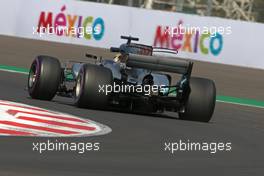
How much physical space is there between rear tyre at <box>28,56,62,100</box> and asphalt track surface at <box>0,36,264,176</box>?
19 centimetres

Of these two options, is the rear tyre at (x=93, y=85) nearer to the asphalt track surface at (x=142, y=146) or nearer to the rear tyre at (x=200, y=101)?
the asphalt track surface at (x=142, y=146)

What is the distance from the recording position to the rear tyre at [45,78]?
13969 mm

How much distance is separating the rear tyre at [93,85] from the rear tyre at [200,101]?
4.20 feet

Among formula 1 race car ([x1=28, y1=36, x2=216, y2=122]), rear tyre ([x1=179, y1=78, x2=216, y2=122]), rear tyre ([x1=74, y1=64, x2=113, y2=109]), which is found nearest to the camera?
rear tyre ([x1=74, y1=64, x2=113, y2=109])

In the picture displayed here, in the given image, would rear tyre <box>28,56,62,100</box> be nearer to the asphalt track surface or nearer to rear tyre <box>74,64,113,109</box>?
the asphalt track surface

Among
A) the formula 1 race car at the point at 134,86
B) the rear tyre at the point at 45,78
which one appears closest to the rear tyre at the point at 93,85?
the formula 1 race car at the point at 134,86

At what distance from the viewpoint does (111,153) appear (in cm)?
976

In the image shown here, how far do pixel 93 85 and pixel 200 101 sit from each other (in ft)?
5.58

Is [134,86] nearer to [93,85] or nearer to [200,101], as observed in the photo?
[93,85]

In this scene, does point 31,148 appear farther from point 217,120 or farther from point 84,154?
point 217,120

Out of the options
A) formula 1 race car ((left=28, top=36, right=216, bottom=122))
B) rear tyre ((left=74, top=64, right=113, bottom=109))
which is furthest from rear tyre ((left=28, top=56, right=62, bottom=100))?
rear tyre ((left=74, top=64, right=113, bottom=109))

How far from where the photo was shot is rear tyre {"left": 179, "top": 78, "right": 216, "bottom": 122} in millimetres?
13891

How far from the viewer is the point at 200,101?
548 inches

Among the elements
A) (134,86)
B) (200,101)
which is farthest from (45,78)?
(200,101)
